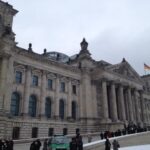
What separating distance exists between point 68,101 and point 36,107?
7321mm

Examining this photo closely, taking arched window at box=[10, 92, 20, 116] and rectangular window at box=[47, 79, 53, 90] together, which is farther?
rectangular window at box=[47, 79, 53, 90]

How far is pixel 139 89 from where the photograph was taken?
60.9 meters

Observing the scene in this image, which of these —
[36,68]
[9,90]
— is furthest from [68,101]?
[9,90]

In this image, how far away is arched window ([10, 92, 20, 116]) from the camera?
36.4m

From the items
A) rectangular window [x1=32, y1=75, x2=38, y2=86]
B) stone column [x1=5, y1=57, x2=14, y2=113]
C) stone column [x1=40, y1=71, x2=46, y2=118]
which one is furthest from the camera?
rectangular window [x1=32, y1=75, x2=38, y2=86]

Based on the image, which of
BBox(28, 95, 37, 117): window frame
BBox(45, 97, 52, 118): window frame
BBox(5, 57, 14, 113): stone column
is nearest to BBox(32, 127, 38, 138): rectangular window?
BBox(28, 95, 37, 117): window frame

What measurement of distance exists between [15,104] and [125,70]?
29749 mm

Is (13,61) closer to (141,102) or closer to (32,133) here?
(32,133)

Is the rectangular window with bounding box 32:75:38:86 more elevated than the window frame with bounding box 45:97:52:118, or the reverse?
the rectangular window with bounding box 32:75:38:86

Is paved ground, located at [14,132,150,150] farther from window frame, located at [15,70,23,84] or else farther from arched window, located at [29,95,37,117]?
window frame, located at [15,70,23,84]

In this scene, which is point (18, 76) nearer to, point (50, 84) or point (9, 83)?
point (9, 83)

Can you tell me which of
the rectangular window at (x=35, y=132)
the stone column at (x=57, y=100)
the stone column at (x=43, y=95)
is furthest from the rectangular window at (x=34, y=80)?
the rectangular window at (x=35, y=132)

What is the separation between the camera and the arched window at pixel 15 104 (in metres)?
36.4

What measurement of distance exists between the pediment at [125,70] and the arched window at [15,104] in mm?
22635
